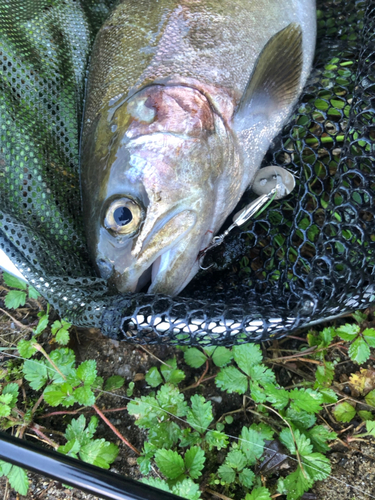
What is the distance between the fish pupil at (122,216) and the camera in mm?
1567

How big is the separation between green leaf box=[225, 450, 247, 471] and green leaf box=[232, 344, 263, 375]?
1.13 feet

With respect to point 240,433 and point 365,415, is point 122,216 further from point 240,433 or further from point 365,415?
point 365,415

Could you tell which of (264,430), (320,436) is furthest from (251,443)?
(320,436)

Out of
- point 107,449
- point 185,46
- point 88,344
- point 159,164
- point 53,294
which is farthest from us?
point 88,344

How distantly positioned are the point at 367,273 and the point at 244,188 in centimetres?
72

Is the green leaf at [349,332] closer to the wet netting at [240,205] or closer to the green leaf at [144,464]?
the wet netting at [240,205]

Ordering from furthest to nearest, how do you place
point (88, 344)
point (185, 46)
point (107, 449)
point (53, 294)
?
point (88, 344), point (185, 46), point (107, 449), point (53, 294)

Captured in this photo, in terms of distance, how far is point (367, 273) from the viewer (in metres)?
1.48

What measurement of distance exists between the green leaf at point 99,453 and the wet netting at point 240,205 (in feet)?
2.15

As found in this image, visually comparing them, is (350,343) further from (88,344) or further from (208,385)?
(88,344)

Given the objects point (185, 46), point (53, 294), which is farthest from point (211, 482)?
point (185, 46)

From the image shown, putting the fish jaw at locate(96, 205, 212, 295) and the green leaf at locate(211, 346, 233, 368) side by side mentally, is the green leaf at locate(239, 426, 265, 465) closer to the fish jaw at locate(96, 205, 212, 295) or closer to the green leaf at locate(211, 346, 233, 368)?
the green leaf at locate(211, 346, 233, 368)

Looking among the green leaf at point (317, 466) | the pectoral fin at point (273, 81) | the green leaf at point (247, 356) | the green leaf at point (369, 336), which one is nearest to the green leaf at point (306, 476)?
the green leaf at point (317, 466)

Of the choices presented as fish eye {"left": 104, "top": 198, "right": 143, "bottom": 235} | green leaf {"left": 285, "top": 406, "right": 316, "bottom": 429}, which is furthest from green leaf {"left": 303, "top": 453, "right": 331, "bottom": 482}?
→ fish eye {"left": 104, "top": 198, "right": 143, "bottom": 235}
